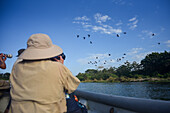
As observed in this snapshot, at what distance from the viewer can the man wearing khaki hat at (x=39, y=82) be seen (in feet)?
3.11

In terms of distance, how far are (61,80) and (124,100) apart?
3.57 feet

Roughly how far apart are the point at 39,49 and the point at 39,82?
296 millimetres

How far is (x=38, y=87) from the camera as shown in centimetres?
96

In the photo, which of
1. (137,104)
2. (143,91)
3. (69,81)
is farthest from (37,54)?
(143,91)

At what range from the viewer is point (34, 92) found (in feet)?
3.10

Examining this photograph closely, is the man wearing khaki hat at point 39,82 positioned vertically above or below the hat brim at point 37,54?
below

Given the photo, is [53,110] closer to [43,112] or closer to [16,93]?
[43,112]

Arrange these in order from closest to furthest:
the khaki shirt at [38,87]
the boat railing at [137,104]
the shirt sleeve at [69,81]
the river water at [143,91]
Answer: the khaki shirt at [38,87] < the shirt sleeve at [69,81] < the boat railing at [137,104] < the river water at [143,91]

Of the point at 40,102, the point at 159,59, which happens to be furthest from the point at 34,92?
the point at 159,59

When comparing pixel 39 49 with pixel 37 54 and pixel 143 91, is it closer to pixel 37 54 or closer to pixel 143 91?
pixel 37 54

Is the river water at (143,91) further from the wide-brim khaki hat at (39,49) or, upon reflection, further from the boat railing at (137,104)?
the wide-brim khaki hat at (39,49)

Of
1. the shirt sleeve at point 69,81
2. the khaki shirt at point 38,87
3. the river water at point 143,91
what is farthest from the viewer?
the river water at point 143,91

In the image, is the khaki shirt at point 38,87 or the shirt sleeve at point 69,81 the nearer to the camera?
the khaki shirt at point 38,87

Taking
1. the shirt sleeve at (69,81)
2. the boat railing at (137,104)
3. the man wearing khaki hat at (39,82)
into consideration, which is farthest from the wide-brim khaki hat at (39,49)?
the boat railing at (137,104)
